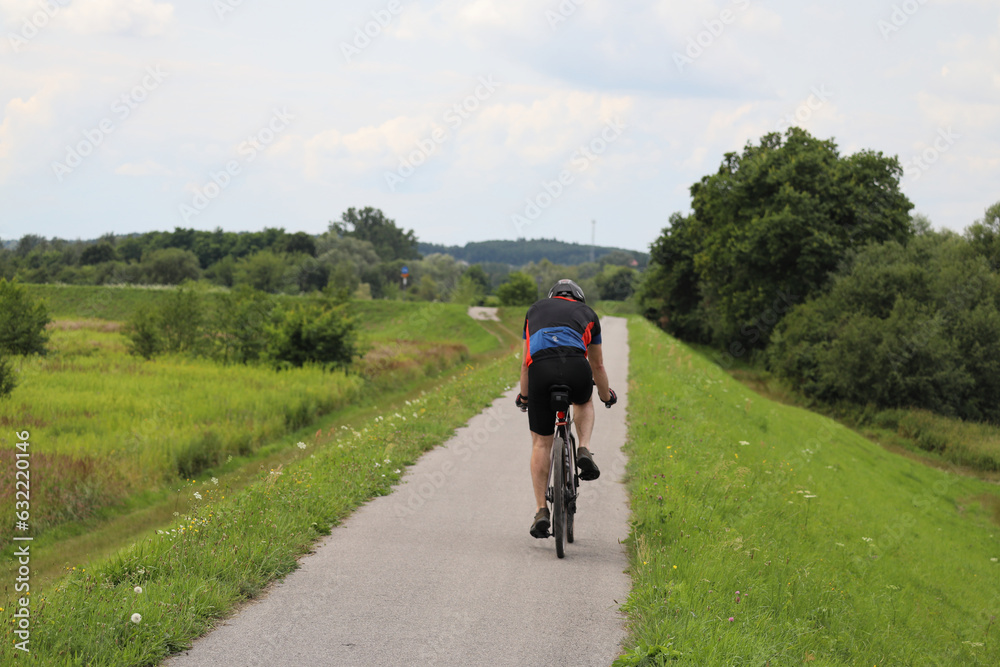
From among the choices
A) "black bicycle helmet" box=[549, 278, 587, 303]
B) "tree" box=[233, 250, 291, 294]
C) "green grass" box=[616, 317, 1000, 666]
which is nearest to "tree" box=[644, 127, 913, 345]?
"green grass" box=[616, 317, 1000, 666]

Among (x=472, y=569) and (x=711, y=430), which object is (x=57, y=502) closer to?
(x=472, y=569)

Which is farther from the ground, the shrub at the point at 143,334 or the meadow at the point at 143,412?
the shrub at the point at 143,334

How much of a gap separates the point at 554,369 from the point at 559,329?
1.12 ft

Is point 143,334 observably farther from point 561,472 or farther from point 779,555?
point 779,555

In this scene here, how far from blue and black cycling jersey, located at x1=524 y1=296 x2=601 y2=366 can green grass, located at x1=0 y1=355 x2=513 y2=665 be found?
259 centimetres

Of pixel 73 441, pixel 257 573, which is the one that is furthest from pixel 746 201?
pixel 257 573

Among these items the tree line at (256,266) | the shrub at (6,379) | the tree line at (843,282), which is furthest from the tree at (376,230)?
the shrub at (6,379)

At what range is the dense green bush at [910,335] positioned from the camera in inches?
1189

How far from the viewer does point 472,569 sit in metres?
5.65

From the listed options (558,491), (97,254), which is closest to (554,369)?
(558,491)

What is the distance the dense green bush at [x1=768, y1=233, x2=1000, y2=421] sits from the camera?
30.2 meters

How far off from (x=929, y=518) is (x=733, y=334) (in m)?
33.1

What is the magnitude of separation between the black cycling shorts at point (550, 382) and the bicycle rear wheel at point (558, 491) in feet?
0.50

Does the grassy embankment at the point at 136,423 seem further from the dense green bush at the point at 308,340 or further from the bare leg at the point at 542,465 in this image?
the bare leg at the point at 542,465
